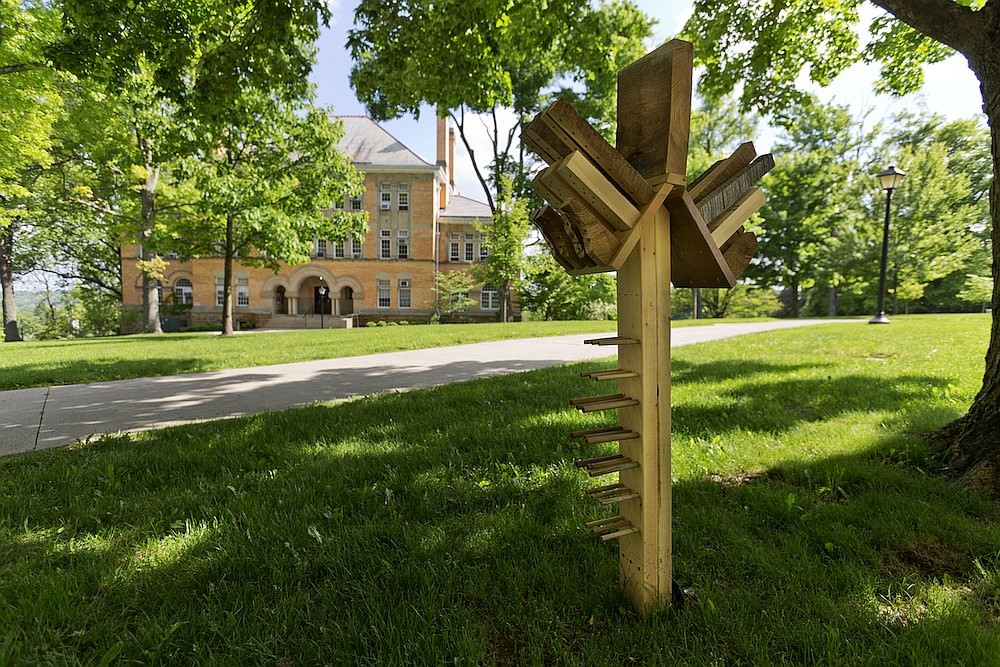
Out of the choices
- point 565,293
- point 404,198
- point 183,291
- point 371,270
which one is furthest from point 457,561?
point 183,291

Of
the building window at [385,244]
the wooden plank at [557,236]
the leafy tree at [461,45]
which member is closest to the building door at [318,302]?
the building window at [385,244]

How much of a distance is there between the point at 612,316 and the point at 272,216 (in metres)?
18.8

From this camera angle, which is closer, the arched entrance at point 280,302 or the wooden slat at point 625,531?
the wooden slat at point 625,531

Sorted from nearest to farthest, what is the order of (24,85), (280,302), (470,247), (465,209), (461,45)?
(461,45) → (24,85) → (280,302) → (470,247) → (465,209)

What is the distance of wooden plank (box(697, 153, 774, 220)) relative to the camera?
170 centimetres

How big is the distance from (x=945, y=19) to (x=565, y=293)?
25183mm

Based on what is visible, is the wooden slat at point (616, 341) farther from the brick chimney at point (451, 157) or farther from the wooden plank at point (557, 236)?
the brick chimney at point (451, 157)

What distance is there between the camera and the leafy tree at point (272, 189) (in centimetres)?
1432

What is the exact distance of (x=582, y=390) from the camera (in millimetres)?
5418

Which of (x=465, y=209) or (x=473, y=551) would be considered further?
(x=465, y=209)

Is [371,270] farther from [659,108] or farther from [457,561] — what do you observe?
[659,108]

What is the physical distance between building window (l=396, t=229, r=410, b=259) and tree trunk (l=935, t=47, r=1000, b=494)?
35342mm

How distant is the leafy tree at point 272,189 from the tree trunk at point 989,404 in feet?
50.6

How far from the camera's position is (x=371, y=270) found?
1425 inches
